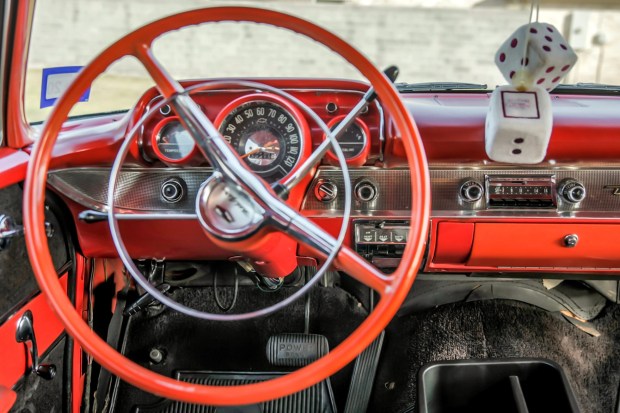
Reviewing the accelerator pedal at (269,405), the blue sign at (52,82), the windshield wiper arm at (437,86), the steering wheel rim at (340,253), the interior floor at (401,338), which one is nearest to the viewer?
the steering wheel rim at (340,253)

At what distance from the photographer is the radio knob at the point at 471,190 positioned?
150 centimetres

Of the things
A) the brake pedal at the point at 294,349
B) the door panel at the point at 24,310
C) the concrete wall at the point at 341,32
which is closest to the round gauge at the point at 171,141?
the door panel at the point at 24,310

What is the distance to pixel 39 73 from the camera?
148cm

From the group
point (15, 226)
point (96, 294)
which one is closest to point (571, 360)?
point (96, 294)

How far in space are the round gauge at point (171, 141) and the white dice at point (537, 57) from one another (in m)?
0.79

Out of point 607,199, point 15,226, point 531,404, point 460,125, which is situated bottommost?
point 531,404

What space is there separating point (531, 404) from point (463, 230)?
0.56 m

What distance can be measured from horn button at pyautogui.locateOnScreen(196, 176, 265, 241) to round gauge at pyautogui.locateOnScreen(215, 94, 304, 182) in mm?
374

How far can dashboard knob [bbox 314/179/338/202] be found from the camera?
1486 mm

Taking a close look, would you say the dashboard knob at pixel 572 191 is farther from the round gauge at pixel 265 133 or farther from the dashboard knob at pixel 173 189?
the dashboard knob at pixel 173 189

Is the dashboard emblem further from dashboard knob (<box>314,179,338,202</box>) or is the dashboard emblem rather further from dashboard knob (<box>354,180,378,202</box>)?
dashboard knob (<box>314,179,338,202</box>)

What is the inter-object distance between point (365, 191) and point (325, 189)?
11cm

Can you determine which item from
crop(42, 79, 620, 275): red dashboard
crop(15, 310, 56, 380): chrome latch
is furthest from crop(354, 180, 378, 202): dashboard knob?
crop(15, 310, 56, 380): chrome latch

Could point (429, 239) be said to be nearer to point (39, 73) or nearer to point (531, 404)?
point (531, 404)
